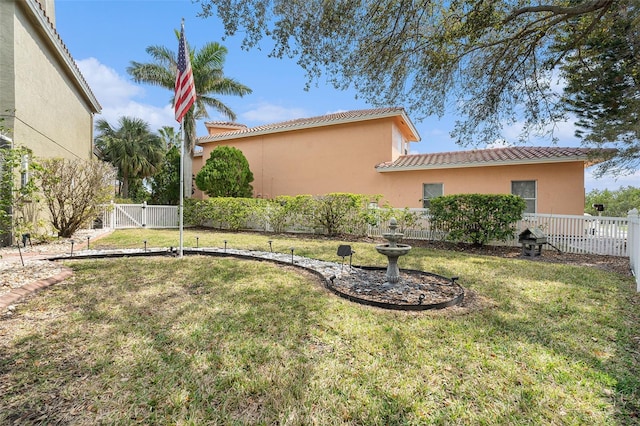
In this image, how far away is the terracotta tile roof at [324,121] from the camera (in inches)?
556

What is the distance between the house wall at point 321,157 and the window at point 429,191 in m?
2.05

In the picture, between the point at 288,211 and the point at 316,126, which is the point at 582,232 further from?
the point at 316,126

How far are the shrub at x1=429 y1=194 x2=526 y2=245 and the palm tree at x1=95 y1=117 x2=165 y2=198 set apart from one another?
23557mm

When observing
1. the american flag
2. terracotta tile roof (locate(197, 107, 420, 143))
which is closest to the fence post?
terracotta tile roof (locate(197, 107, 420, 143))

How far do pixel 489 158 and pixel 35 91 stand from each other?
51.4 feet

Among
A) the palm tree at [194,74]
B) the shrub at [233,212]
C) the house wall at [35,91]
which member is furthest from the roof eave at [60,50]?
the shrub at [233,212]

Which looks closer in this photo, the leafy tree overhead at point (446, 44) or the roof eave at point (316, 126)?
the leafy tree overhead at point (446, 44)

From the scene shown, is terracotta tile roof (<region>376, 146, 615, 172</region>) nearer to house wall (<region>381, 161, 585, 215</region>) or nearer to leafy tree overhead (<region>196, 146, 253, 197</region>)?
house wall (<region>381, 161, 585, 215</region>)

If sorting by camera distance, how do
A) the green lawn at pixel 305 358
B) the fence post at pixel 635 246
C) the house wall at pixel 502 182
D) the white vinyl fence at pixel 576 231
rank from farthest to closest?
1. the house wall at pixel 502 182
2. the white vinyl fence at pixel 576 231
3. the fence post at pixel 635 246
4. the green lawn at pixel 305 358

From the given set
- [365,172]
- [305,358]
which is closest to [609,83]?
[365,172]

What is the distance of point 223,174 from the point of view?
15.3 meters

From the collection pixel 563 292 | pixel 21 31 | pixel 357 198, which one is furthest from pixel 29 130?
pixel 563 292

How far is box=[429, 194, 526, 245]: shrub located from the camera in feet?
30.2

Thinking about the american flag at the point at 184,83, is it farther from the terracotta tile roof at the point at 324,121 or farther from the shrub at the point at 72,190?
the terracotta tile roof at the point at 324,121
